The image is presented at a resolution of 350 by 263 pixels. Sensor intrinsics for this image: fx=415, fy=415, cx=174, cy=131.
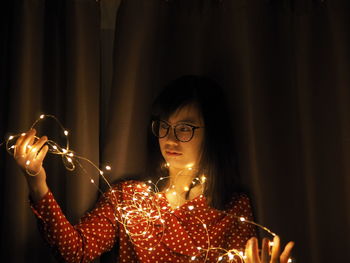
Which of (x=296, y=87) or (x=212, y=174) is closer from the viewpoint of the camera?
(x=212, y=174)

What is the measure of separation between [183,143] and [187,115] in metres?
0.11

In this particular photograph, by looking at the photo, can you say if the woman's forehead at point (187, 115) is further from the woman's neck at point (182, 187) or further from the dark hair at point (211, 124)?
the woman's neck at point (182, 187)

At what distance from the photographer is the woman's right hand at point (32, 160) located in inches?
52.5

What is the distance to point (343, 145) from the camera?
1.76m

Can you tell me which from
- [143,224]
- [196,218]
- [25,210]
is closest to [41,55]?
[25,210]

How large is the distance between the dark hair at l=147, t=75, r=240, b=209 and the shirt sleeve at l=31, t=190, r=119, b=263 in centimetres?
40

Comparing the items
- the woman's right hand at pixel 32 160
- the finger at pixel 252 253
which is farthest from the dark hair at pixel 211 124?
the woman's right hand at pixel 32 160

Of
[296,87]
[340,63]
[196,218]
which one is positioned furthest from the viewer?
[296,87]

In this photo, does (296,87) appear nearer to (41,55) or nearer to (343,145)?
(343,145)

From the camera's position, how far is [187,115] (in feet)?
5.35

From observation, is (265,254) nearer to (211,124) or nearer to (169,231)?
(169,231)

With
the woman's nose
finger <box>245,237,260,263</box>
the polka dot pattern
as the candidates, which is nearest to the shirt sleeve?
the polka dot pattern

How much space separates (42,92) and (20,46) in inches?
8.3

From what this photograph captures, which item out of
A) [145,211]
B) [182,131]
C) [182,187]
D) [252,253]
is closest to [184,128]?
[182,131]
